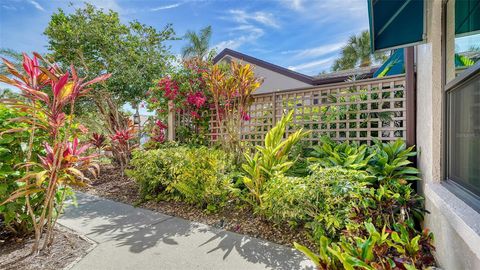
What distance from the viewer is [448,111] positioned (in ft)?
6.71

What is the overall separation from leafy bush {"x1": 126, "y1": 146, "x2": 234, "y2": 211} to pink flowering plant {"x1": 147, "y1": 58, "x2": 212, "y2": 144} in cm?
120

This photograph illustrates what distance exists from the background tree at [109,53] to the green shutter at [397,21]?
20.7 feet

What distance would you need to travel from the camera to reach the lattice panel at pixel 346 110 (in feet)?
12.1

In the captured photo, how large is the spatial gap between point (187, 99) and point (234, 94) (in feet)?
4.52

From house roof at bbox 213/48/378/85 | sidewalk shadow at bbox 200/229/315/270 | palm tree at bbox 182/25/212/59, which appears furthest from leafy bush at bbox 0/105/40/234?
palm tree at bbox 182/25/212/59

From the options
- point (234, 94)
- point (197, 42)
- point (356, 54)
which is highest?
point (197, 42)

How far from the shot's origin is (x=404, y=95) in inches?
140

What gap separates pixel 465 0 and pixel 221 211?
11.8 ft

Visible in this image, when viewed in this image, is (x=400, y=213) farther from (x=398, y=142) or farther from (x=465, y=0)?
(x=465, y=0)

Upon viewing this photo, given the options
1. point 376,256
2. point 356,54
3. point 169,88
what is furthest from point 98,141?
point 356,54

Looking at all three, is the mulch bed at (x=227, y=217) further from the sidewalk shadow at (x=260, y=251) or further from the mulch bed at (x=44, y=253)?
the mulch bed at (x=44, y=253)

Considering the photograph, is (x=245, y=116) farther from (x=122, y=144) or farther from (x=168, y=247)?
(x=122, y=144)

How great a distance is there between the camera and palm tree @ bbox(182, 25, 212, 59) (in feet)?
64.6

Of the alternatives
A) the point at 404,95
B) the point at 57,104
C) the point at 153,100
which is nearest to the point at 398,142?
the point at 404,95
